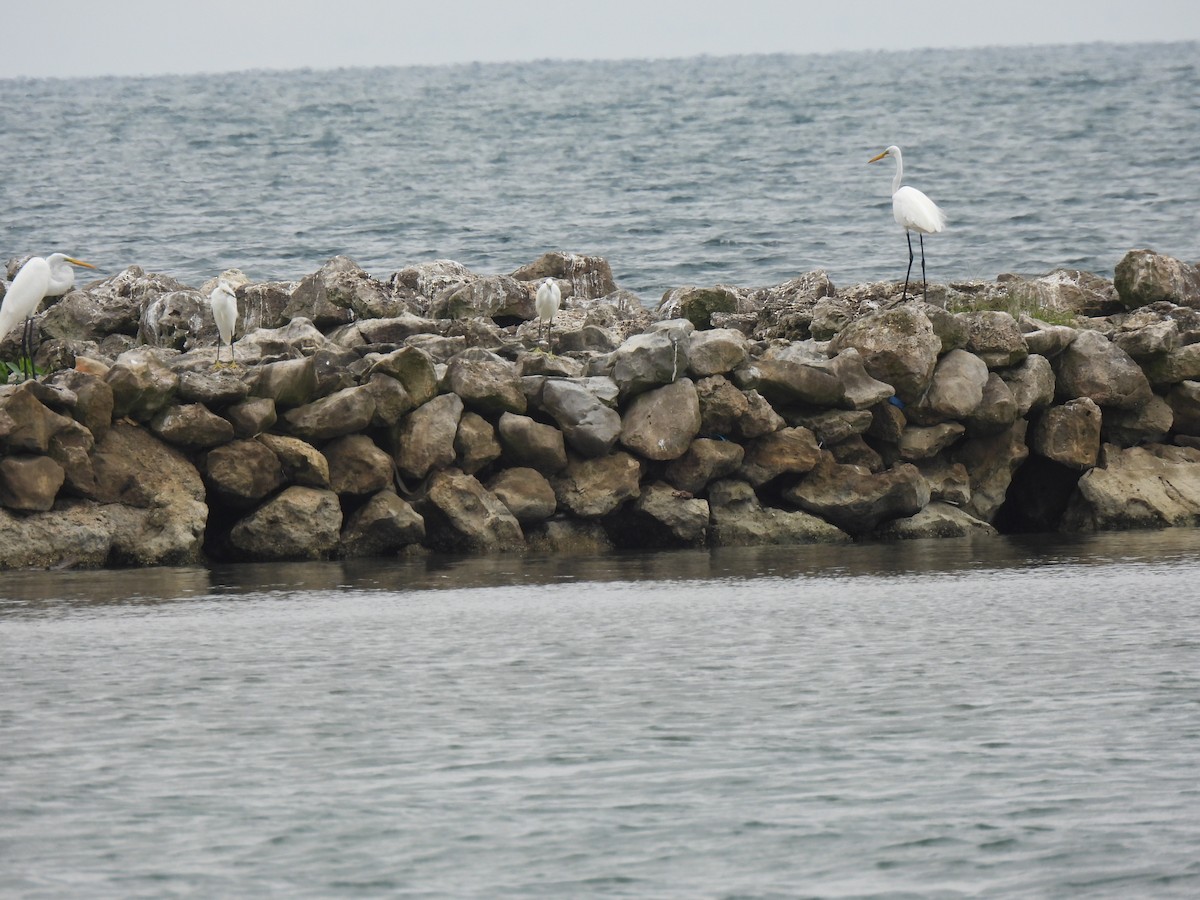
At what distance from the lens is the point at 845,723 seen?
275 inches

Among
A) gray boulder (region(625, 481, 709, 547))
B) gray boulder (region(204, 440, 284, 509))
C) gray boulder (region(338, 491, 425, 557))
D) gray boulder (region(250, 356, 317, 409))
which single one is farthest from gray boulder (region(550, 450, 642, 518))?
gray boulder (region(204, 440, 284, 509))

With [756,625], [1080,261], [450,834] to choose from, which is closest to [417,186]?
[1080,261]

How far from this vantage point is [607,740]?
6.77 m

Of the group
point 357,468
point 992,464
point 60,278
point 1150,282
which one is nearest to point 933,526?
point 992,464

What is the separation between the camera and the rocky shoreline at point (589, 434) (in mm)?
12727

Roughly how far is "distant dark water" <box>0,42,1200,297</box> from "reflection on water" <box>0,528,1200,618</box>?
14886 mm

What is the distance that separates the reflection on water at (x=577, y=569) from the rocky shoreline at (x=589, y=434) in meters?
0.41

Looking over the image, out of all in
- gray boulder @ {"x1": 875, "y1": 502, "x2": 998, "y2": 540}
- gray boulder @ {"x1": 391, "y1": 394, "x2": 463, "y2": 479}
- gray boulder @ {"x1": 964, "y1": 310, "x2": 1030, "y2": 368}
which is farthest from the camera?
gray boulder @ {"x1": 964, "y1": 310, "x2": 1030, "y2": 368}

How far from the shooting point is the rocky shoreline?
12727 mm

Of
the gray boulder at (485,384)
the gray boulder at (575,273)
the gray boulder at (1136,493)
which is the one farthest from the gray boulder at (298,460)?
the gray boulder at (575,273)

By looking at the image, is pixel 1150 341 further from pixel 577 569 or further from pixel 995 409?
pixel 577 569

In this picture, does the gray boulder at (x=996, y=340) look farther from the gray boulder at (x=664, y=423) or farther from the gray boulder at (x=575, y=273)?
the gray boulder at (x=575, y=273)

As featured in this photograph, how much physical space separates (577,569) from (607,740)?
5.58 metres

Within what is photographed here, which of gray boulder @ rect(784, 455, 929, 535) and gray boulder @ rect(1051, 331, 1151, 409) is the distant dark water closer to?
gray boulder @ rect(1051, 331, 1151, 409)
